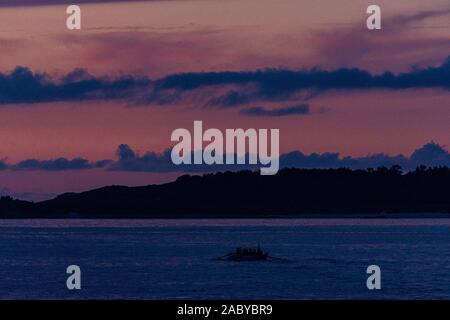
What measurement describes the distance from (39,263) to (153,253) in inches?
955

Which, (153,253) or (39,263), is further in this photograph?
(153,253)

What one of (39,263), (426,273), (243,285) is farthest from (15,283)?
(426,273)

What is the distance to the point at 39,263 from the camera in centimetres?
9794

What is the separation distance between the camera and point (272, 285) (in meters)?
71.5

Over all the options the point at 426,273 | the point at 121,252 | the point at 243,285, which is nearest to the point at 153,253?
the point at 121,252
